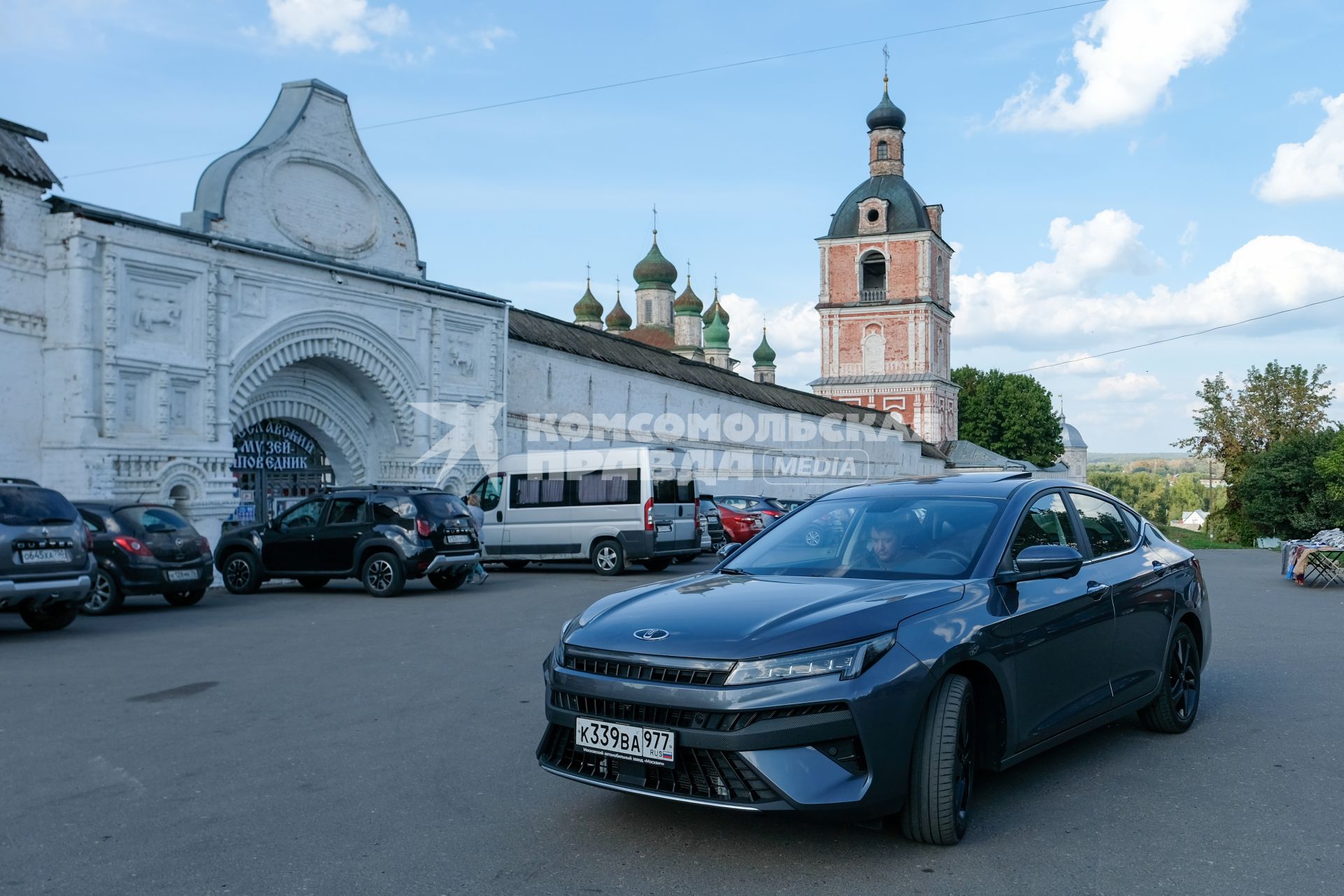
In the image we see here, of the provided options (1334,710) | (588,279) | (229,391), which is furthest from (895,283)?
(1334,710)

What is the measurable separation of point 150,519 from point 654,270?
7976 centimetres

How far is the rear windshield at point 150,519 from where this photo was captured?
14219 millimetres

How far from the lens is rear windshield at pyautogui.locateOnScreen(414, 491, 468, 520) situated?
1614 cm

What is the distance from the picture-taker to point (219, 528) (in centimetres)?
2056

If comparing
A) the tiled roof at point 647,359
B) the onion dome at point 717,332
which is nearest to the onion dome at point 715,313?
the onion dome at point 717,332

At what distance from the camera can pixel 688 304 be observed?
91625mm

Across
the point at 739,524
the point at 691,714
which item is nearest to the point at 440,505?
the point at 739,524

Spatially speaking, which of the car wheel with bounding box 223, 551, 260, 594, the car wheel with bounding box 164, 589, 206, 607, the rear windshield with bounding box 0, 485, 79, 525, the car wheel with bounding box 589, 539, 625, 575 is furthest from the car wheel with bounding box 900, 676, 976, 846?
the car wheel with bounding box 589, 539, 625, 575

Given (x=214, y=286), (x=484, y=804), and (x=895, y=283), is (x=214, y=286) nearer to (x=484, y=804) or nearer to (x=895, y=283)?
(x=484, y=804)

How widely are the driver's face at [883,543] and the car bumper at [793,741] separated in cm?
111

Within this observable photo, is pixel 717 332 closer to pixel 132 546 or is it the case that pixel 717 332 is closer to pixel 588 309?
pixel 588 309

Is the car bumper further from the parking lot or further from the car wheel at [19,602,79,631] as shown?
the car wheel at [19,602,79,631]

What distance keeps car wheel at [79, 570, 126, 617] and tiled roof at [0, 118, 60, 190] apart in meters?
7.68

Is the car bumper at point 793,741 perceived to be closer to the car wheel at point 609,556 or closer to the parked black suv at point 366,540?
the parked black suv at point 366,540
